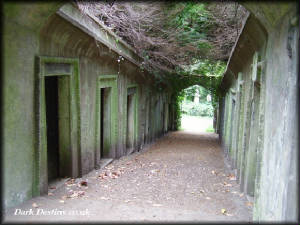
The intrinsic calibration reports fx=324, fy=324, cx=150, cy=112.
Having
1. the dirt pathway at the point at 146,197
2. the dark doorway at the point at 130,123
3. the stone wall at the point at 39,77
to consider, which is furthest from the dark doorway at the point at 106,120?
the dark doorway at the point at 130,123

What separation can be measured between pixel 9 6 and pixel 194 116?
33.7m

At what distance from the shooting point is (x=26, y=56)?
4.61m

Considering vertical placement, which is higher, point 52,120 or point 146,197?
point 52,120

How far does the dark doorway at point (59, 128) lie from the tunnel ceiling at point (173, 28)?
228 centimetres

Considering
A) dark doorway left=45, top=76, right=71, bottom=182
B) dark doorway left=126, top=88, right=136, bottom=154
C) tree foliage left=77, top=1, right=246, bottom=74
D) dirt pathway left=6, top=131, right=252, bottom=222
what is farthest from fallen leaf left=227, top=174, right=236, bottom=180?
dark doorway left=126, top=88, right=136, bottom=154

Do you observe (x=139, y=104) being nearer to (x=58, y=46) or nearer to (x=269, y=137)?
(x=58, y=46)

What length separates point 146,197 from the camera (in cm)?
602

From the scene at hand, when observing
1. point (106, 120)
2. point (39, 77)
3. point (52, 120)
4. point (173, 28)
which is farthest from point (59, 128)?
point (173, 28)

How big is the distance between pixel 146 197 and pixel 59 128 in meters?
2.32

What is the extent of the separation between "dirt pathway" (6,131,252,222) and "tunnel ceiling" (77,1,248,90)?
4.03m

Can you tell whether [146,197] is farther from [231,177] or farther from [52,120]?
[52,120]

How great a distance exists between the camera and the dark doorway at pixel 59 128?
21.7 ft

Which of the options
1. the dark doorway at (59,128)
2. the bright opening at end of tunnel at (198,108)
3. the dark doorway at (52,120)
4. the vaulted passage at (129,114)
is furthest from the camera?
the bright opening at end of tunnel at (198,108)

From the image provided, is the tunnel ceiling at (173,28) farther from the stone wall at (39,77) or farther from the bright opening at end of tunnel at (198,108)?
the bright opening at end of tunnel at (198,108)
